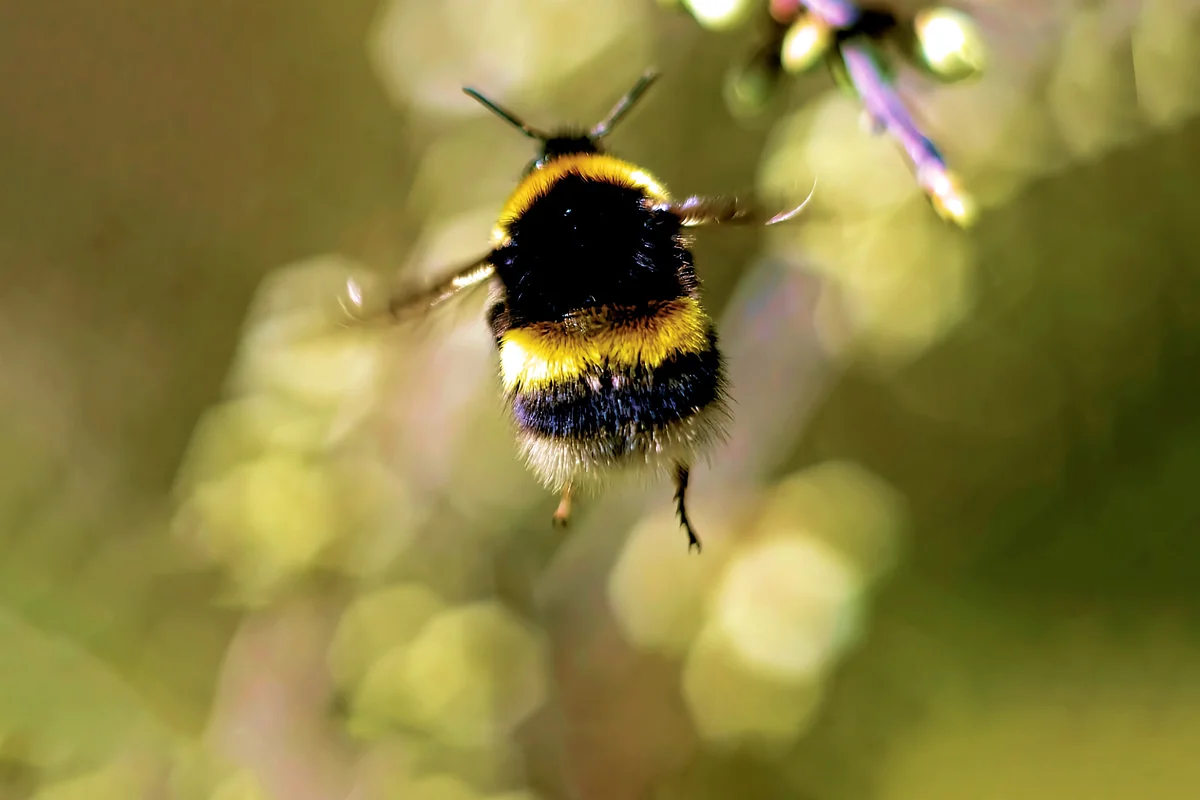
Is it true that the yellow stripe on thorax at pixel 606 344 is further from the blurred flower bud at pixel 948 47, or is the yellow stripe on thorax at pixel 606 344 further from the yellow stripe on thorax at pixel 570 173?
the blurred flower bud at pixel 948 47

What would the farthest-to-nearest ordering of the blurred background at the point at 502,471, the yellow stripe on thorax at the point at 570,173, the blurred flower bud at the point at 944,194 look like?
the blurred background at the point at 502,471, the yellow stripe on thorax at the point at 570,173, the blurred flower bud at the point at 944,194

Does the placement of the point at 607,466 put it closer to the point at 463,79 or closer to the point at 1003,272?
the point at 463,79

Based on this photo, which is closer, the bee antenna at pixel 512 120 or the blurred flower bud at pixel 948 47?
the blurred flower bud at pixel 948 47

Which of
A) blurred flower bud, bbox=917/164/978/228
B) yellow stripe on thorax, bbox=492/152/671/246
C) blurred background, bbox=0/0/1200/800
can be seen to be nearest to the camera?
blurred flower bud, bbox=917/164/978/228

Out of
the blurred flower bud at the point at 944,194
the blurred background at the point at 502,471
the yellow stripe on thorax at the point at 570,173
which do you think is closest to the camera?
the blurred flower bud at the point at 944,194

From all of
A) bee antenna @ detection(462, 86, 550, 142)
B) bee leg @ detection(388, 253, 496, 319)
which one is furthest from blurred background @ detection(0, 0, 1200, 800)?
bee leg @ detection(388, 253, 496, 319)

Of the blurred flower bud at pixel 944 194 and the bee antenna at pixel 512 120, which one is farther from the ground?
the bee antenna at pixel 512 120

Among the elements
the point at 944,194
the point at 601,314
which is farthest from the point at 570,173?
the point at 944,194

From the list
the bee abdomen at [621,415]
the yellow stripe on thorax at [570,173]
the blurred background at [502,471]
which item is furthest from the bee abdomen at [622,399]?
the blurred background at [502,471]

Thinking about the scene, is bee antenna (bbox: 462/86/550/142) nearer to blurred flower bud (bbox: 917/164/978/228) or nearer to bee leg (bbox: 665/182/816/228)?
bee leg (bbox: 665/182/816/228)
